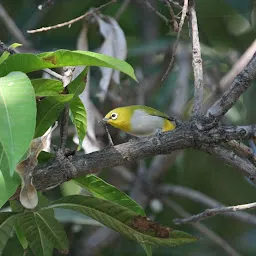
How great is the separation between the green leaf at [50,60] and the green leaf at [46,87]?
34 millimetres

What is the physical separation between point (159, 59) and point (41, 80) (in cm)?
218

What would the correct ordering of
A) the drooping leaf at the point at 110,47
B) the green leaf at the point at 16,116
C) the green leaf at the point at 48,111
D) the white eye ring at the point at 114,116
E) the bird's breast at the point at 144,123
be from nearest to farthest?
1. the green leaf at the point at 16,116
2. the green leaf at the point at 48,111
3. the bird's breast at the point at 144,123
4. the white eye ring at the point at 114,116
5. the drooping leaf at the point at 110,47

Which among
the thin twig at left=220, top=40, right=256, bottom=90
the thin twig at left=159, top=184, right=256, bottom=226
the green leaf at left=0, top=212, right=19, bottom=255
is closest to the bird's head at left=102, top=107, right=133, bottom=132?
the green leaf at left=0, top=212, right=19, bottom=255

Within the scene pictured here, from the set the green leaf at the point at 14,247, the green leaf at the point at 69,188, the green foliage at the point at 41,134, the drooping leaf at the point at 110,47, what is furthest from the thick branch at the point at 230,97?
the green leaf at the point at 14,247

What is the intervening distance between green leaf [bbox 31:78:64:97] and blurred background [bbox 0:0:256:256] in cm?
130

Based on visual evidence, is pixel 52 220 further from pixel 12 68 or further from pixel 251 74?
pixel 251 74

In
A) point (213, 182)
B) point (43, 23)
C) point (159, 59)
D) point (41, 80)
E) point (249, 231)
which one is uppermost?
point (41, 80)

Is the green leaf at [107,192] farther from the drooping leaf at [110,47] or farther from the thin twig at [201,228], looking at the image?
the thin twig at [201,228]

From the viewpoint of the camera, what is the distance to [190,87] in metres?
3.11

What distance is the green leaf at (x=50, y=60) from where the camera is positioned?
1.13 m

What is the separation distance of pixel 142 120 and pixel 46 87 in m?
0.54

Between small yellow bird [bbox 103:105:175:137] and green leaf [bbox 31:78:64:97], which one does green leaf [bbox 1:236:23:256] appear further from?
green leaf [bbox 31:78:64:97]

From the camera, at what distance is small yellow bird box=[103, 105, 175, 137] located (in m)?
1.71

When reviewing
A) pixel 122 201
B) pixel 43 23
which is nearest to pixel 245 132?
pixel 122 201
